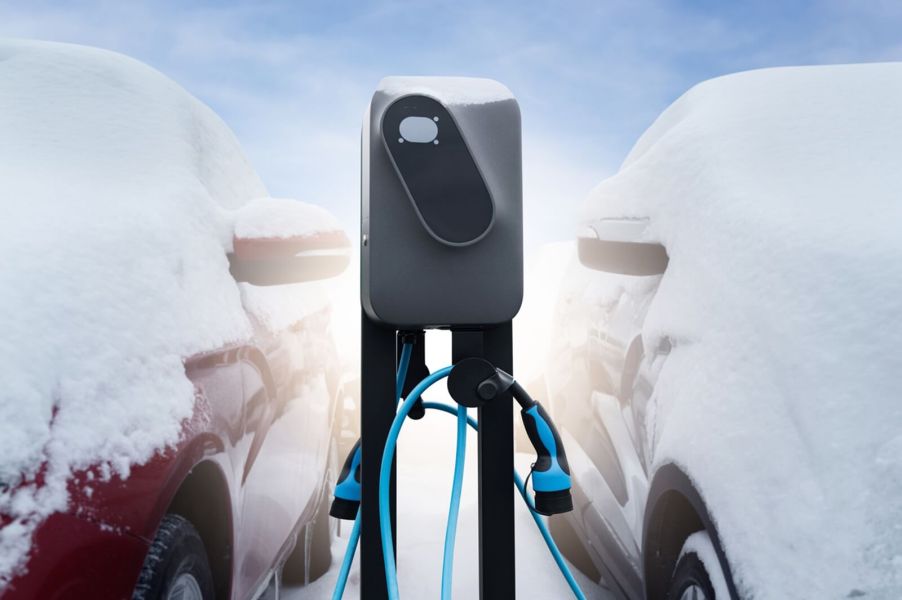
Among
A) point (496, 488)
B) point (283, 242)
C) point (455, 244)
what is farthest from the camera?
point (283, 242)

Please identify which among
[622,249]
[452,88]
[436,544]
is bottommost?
[436,544]

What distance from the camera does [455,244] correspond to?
121 centimetres

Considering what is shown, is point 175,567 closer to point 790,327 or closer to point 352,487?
point 352,487

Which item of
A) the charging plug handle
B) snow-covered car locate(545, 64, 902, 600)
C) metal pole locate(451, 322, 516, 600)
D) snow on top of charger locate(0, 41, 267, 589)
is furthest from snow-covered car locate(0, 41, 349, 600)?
snow-covered car locate(545, 64, 902, 600)

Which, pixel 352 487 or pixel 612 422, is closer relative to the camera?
pixel 352 487

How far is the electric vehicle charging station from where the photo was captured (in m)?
1.21

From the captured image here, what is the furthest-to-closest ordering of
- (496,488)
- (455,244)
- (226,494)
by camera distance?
(226,494), (496,488), (455,244)

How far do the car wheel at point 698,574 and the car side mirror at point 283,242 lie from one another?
1.32m

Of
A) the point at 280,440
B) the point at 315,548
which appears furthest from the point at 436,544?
the point at 280,440

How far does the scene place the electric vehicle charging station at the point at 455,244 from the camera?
47.8 inches

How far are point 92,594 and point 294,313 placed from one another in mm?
1319

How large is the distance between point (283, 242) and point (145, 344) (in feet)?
2.23

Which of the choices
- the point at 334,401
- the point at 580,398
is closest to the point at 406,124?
the point at 580,398

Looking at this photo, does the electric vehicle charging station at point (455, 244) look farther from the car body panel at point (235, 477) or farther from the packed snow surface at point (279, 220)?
the packed snow surface at point (279, 220)
